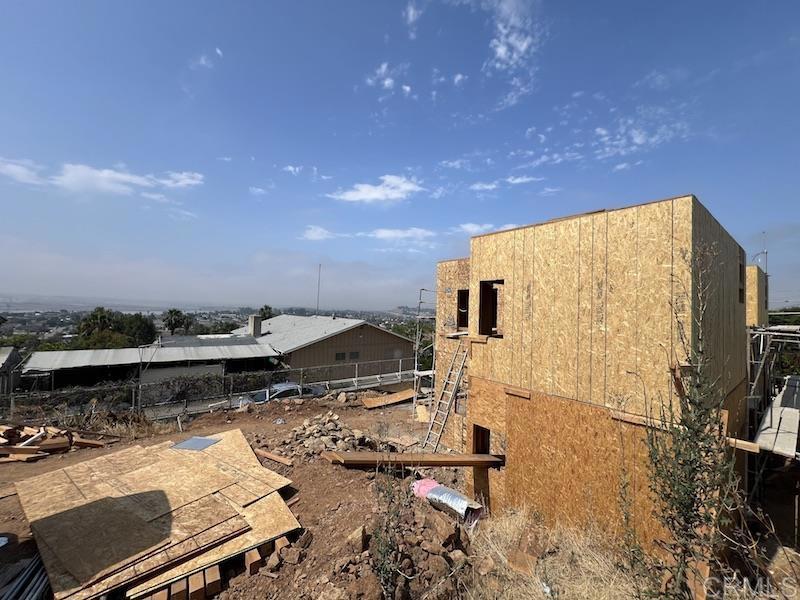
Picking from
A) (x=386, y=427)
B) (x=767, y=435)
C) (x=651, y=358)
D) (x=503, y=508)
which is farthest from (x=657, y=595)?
(x=386, y=427)

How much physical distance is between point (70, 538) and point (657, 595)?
26.5 ft

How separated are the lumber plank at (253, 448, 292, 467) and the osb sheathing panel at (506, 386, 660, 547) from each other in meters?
5.03

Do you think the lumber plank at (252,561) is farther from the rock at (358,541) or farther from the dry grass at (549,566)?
the dry grass at (549,566)

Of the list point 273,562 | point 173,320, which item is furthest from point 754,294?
point 173,320

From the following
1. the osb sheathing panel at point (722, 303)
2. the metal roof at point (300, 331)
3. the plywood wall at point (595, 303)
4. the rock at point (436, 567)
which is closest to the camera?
the rock at point (436, 567)

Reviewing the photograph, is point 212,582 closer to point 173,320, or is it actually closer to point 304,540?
point 304,540

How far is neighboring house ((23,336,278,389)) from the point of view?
19219 millimetres

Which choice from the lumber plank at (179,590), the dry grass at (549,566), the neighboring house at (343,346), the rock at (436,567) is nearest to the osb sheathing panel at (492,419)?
the dry grass at (549,566)

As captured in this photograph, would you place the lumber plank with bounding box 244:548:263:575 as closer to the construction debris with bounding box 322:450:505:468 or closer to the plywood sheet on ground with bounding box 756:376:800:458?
the construction debris with bounding box 322:450:505:468

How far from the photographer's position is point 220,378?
55.5ft

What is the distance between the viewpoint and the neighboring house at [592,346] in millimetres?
5727

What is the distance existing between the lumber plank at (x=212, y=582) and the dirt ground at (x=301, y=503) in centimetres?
16

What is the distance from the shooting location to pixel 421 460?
25.5ft

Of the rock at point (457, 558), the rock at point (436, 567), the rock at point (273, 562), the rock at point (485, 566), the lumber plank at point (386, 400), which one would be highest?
the rock at point (436, 567)
